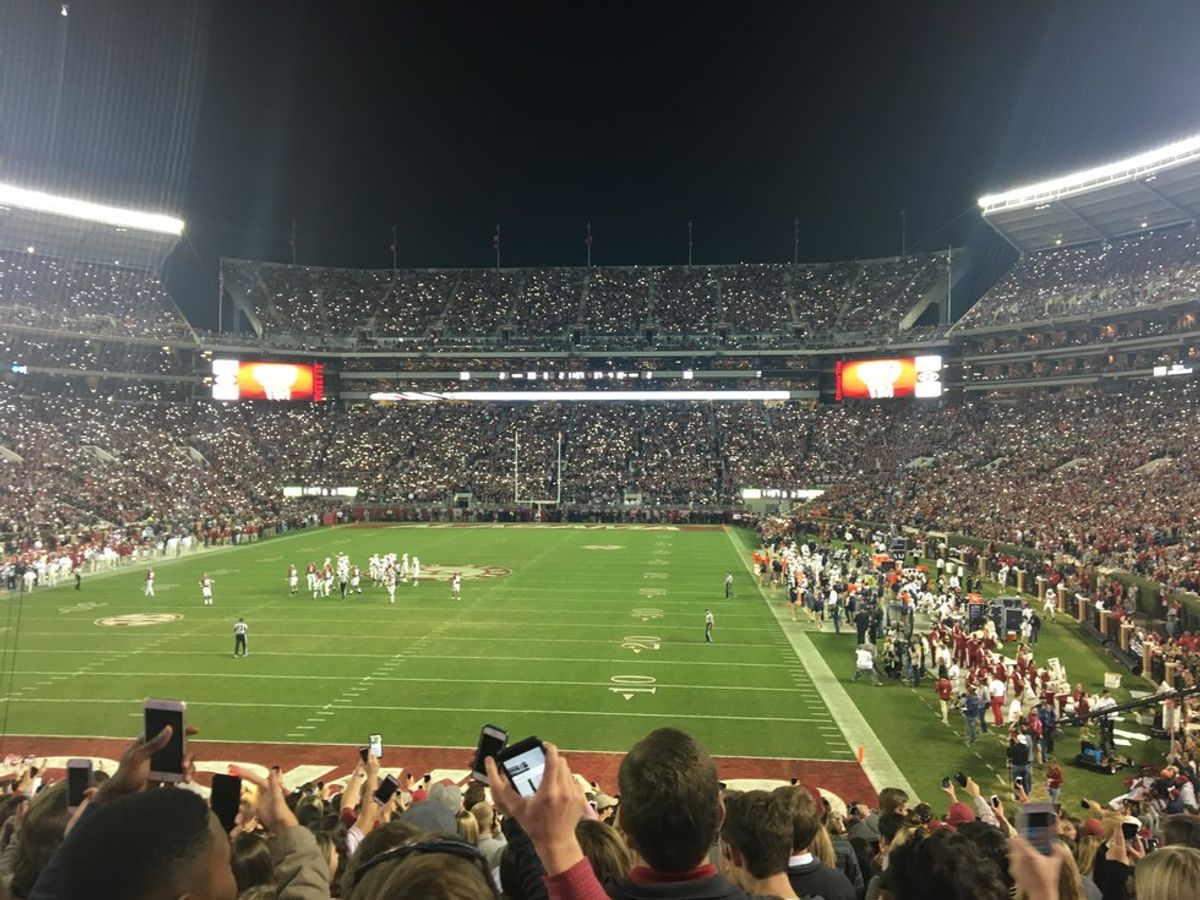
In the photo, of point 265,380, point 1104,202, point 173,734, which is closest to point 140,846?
point 173,734

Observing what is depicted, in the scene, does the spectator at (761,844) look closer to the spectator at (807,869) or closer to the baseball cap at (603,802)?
the spectator at (807,869)

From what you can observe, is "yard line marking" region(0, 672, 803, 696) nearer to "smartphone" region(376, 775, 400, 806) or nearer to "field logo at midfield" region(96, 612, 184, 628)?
"field logo at midfield" region(96, 612, 184, 628)

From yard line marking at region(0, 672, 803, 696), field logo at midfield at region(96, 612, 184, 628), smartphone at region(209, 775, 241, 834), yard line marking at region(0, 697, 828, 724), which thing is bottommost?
yard line marking at region(0, 697, 828, 724)

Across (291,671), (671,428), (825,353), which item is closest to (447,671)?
(291,671)

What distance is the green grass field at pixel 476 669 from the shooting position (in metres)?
13.8

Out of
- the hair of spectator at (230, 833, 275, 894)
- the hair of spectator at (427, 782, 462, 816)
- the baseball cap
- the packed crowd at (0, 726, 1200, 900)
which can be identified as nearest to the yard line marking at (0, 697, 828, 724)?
the baseball cap

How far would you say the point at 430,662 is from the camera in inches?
714

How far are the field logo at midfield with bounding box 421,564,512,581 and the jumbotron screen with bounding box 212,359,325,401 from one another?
1292 inches

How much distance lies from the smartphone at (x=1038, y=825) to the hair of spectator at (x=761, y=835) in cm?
75

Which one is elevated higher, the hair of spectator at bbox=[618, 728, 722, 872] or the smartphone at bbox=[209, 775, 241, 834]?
the hair of spectator at bbox=[618, 728, 722, 872]

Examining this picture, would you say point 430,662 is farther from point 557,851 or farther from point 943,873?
point 557,851

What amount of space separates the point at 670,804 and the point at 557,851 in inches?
21.6

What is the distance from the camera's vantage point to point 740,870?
302 centimetres

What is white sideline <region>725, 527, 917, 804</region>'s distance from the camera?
11879 millimetres
